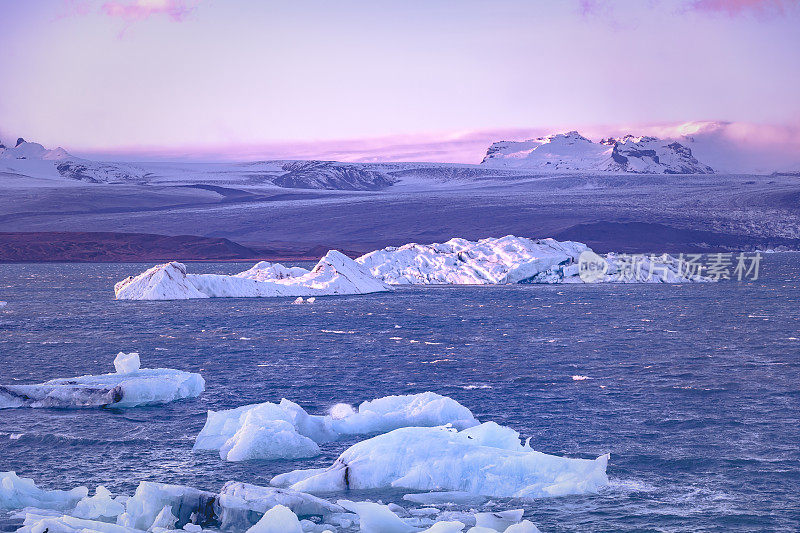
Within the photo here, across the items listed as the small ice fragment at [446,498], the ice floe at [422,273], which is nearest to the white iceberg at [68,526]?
the small ice fragment at [446,498]

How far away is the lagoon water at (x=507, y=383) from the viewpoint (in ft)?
42.7

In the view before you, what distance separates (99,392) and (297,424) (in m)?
5.72

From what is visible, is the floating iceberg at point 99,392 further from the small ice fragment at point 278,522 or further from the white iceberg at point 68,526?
the small ice fragment at point 278,522

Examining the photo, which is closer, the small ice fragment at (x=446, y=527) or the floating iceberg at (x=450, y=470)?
the small ice fragment at (x=446, y=527)

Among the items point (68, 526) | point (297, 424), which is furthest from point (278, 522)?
point (297, 424)

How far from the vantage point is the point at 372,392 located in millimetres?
20797

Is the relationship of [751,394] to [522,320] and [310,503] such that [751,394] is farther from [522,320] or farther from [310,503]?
[522,320]

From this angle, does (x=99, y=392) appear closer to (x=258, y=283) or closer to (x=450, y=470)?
(x=450, y=470)

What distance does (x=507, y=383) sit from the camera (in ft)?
72.0

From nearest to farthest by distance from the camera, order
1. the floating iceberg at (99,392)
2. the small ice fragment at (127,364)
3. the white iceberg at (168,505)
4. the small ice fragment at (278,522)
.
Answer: the small ice fragment at (278,522) < the white iceberg at (168,505) < the floating iceberg at (99,392) < the small ice fragment at (127,364)

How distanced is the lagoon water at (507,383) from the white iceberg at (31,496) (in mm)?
382

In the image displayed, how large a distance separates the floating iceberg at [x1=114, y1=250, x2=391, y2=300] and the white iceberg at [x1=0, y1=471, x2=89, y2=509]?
1512 inches

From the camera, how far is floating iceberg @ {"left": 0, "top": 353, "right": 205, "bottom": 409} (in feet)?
61.4

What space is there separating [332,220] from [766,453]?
158584 mm
